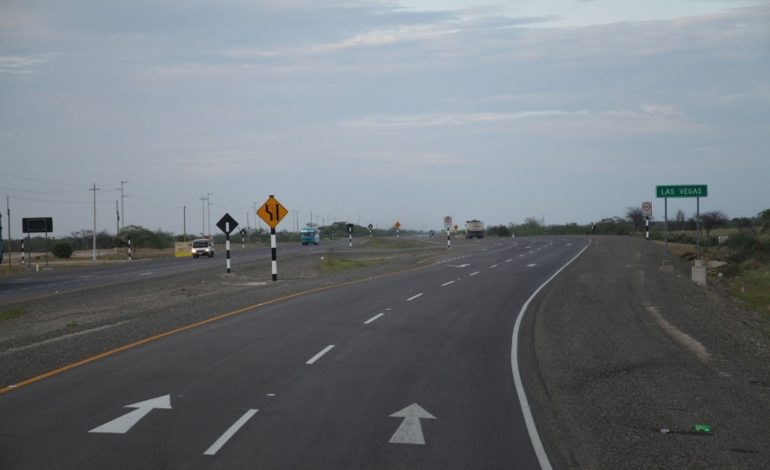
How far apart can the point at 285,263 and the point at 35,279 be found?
15.5 metres

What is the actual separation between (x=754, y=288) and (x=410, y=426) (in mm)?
33996

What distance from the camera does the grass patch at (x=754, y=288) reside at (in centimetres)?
3341

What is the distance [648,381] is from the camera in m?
14.2

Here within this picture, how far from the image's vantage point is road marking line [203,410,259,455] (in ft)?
29.3

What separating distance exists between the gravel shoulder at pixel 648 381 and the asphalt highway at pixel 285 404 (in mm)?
683

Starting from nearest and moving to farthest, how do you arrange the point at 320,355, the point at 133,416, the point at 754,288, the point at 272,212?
the point at 133,416
the point at 320,355
the point at 272,212
the point at 754,288

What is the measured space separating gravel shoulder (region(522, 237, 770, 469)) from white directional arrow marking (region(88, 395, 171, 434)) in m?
4.85

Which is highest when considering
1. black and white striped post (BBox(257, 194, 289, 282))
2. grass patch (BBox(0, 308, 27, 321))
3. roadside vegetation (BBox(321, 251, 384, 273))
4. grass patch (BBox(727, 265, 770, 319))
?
black and white striped post (BBox(257, 194, 289, 282))

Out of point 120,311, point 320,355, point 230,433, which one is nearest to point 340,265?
point 120,311

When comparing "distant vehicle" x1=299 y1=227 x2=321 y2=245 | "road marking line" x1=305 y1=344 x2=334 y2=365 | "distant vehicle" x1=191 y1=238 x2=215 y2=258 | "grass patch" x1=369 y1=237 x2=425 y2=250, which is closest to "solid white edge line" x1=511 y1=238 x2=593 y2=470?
"road marking line" x1=305 y1=344 x2=334 y2=365

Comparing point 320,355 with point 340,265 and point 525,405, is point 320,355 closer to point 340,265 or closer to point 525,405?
point 525,405

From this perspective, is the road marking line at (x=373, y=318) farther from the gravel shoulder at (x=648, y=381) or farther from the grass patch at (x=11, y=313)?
the grass patch at (x=11, y=313)

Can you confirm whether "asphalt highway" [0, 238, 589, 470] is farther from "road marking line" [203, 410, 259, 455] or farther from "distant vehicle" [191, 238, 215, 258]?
"distant vehicle" [191, 238, 215, 258]

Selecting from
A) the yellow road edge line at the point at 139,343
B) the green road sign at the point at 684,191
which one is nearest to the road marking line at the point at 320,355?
the yellow road edge line at the point at 139,343
